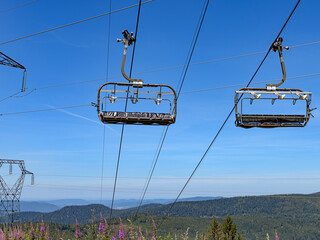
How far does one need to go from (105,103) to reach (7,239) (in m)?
5.44

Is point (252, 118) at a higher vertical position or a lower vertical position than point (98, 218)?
higher

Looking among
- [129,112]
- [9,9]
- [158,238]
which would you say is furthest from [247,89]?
[9,9]

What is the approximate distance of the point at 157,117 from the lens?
10500mm

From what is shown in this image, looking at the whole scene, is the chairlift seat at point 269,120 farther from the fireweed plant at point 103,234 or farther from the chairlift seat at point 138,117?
the fireweed plant at point 103,234

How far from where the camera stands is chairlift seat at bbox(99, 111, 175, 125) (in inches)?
412

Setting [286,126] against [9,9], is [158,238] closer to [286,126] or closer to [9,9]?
[286,126]

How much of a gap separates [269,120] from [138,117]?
13.7 ft

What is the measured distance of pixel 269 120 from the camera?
10820 mm

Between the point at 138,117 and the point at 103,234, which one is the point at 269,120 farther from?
the point at 103,234

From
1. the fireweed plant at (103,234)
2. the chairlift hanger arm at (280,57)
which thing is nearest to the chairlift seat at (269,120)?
the chairlift hanger arm at (280,57)

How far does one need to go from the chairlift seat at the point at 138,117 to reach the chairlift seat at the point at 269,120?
7.33 ft

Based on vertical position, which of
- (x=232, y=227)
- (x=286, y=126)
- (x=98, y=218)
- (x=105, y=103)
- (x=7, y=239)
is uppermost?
(x=105, y=103)

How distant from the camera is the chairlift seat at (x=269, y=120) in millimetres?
10656

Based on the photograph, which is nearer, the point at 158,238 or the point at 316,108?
the point at 158,238
